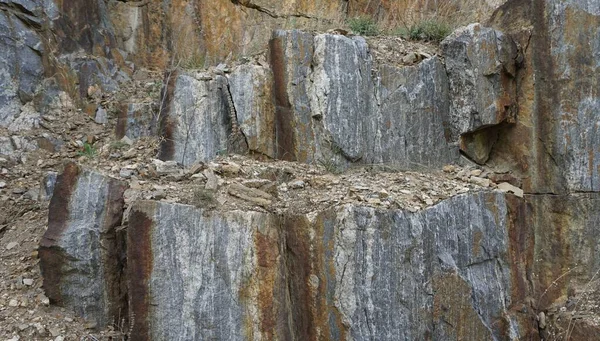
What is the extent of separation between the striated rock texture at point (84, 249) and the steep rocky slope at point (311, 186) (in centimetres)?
1

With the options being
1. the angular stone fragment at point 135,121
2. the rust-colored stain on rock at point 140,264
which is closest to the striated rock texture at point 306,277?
the rust-colored stain on rock at point 140,264

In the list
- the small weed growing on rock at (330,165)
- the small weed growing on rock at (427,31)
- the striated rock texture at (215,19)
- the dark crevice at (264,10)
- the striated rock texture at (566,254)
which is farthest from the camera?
the dark crevice at (264,10)

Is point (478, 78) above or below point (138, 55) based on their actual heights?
below

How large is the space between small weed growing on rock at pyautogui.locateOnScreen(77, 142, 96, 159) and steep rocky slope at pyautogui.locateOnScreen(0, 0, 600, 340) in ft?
0.31

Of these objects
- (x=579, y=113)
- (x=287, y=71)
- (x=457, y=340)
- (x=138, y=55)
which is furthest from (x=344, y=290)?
(x=138, y=55)

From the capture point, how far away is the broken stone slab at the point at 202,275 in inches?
157

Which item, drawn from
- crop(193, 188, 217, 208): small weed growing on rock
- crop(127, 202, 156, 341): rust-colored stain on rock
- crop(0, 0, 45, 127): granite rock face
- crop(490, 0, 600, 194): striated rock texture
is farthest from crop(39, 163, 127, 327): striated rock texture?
crop(490, 0, 600, 194): striated rock texture

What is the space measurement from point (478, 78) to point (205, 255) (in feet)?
9.89

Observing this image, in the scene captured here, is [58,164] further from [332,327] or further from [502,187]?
[502,187]

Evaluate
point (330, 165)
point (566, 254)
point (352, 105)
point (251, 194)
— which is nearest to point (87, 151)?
point (251, 194)

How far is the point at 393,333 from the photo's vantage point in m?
4.16

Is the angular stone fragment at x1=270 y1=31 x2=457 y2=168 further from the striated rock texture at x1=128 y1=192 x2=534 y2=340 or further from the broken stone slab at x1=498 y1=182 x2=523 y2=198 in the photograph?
the striated rock texture at x1=128 y1=192 x2=534 y2=340

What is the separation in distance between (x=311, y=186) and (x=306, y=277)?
2.75 feet

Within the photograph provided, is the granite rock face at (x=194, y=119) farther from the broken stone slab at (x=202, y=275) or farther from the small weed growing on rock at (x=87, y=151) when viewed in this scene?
the broken stone slab at (x=202, y=275)
